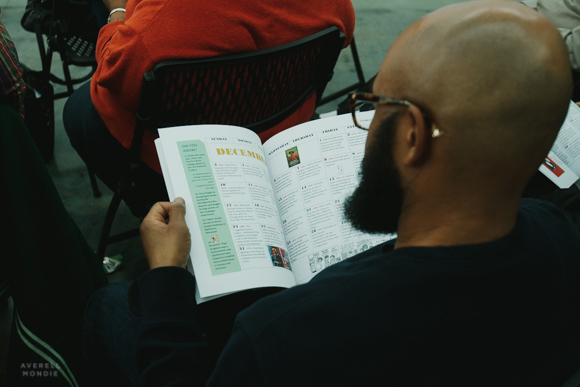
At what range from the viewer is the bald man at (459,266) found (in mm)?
492

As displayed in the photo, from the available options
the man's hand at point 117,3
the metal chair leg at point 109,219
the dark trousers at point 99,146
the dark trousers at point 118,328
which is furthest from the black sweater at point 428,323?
the man's hand at point 117,3

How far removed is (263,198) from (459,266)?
0.48 m

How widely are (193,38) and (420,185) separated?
586 millimetres

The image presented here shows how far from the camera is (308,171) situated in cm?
95

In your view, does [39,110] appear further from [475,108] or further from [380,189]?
[475,108]

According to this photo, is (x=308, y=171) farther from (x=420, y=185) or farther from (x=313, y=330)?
(x=313, y=330)

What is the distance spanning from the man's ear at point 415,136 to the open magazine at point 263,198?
326mm

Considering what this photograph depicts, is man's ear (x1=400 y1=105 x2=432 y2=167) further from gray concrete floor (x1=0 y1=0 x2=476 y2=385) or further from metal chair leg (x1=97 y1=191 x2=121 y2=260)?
gray concrete floor (x1=0 y1=0 x2=476 y2=385)

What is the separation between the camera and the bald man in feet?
1.61

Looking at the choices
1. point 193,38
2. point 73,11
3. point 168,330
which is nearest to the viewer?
point 168,330

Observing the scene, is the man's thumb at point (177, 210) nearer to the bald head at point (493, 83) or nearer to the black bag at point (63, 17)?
the bald head at point (493, 83)

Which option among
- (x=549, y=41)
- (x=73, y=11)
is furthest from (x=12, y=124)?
(x=73, y=11)

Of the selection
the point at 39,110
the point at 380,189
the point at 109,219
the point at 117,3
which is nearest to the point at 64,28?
the point at 39,110

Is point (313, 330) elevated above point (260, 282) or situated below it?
above
